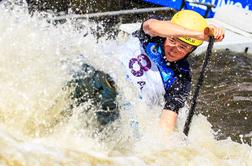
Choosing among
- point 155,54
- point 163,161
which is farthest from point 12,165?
point 155,54

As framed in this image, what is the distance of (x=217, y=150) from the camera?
495 centimetres

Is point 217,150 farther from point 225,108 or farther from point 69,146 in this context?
point 225,108

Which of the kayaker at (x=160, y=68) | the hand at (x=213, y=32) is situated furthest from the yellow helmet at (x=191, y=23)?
the hand at (x=213, y=32)

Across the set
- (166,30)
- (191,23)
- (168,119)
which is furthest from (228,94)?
(166,30)

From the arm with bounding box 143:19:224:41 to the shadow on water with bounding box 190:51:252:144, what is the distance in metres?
2.03

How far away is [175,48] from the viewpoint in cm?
495

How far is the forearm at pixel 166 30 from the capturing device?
4492 mm

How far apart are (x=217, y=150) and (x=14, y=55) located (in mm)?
2170

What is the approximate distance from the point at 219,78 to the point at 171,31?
3.91 meters

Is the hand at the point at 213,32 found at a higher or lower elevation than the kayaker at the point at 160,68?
higher

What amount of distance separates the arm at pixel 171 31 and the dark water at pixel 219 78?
6.74ft

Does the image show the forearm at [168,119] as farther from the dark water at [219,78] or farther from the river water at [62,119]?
the dark water at [219,78]

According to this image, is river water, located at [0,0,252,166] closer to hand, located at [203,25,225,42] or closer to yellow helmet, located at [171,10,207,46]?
yellow helmet, located at [171,10,207,46]

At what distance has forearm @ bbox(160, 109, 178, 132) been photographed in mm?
4919
